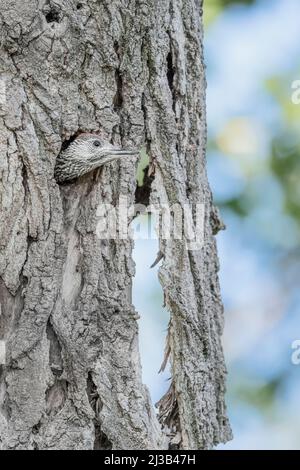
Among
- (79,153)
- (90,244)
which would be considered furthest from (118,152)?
(90,244)

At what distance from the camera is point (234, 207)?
7.23 meters

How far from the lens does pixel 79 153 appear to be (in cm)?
366

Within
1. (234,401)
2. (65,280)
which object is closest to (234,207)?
(234,401)

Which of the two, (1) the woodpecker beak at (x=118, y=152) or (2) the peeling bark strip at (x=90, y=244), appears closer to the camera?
(2) the peeling bark strip at (x=90, y=244)

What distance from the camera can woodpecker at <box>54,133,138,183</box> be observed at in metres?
3.68

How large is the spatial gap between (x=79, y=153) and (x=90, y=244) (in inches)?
14.3

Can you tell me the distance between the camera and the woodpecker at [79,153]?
3678 millimetres

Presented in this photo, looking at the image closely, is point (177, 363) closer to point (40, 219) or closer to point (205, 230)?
point (205, 230)

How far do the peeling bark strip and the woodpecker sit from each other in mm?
55

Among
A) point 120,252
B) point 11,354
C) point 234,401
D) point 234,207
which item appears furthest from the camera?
point 234,401

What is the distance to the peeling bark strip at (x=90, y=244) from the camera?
3533 mm

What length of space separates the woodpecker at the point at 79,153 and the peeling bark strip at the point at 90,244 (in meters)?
0.05

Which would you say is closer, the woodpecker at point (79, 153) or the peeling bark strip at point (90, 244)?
the peeling bark strip at point (90, 244)
